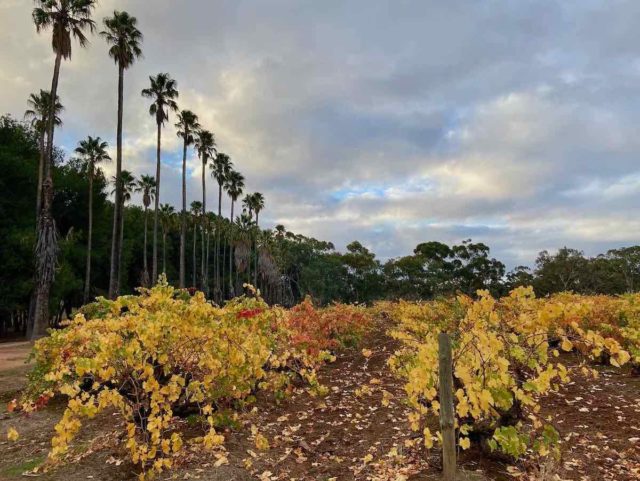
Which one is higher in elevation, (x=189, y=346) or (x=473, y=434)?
(x=189, y=346)

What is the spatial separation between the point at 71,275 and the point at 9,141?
342 inches

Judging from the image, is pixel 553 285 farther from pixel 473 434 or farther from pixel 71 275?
pixel 473 434

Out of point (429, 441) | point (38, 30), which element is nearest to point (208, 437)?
point (429, 441)

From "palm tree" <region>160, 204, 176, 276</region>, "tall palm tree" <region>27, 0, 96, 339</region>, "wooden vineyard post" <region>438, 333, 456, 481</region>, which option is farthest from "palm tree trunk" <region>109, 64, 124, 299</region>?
"palm tree" <region>160, 204, 176, 276</region>

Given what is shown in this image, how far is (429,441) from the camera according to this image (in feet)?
11.7

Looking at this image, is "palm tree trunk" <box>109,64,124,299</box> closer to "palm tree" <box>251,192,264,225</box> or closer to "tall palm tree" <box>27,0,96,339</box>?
"tall palm tree" <box>27,0,96,339</box>

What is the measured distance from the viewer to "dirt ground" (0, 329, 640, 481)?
4.18 m

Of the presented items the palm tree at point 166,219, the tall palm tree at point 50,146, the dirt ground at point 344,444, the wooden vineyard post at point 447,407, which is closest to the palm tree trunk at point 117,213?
the tall palm tree at point 50,146

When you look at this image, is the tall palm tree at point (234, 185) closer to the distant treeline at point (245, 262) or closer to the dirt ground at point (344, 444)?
the distant treeline at point (245, 262)

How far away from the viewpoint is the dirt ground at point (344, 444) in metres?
4.18

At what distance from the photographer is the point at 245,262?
53219 millimetres

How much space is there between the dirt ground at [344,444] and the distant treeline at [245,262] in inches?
841

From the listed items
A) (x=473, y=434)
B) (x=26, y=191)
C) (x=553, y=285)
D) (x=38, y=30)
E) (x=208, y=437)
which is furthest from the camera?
(x=553, y=285)

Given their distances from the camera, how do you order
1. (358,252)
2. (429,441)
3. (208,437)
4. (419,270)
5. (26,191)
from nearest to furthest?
1. (429,441)
2. (208,437)
3. (26,191)
4. (419,270)
5. (358,252)
